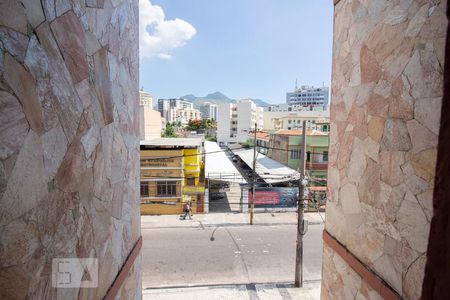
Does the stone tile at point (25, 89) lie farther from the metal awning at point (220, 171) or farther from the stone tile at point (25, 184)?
the metal awning at point (220, 171)

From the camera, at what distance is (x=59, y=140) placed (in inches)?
73.6

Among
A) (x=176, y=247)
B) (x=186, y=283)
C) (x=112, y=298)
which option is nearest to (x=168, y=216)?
(x=176, y=247)

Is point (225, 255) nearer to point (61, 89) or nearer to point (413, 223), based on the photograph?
point (413, 223)

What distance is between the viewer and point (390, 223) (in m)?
2.78

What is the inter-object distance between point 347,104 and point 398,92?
1026mm

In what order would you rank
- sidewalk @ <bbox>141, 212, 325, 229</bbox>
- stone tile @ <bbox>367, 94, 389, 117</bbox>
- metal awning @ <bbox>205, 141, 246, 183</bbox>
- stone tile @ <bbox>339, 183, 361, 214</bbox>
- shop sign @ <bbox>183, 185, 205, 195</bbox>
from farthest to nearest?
metal awning @ <bbox>205, 141, 246, 183</bbox> < shop sign @ <bbox>183, 185, 205, 195</bbox> < sidewalk @ <bbox>141, 212, 325, 229</bbox> < stone tile @ <bbox>339, 183, 361, 214</bbox> < stone tile @ <bbox>367, 94, 389, 117</bbox>

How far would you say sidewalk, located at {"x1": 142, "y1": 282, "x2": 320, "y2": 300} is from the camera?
8.52 meters

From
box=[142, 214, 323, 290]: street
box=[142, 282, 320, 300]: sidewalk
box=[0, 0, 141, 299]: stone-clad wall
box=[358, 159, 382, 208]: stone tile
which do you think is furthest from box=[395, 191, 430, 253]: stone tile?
box=[142, 214, 323, 290]: street

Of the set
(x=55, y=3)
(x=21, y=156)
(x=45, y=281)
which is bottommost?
(x=45, y=281)

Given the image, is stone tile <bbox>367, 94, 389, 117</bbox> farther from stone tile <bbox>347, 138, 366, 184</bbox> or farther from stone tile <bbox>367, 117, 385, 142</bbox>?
stone tile <bbox>347, 138, 366, 184</bbox>

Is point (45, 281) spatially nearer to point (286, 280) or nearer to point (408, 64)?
point (408, 64)

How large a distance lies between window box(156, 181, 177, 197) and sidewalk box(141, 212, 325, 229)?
61.2 inches

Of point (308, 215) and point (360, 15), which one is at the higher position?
point (360, 15)

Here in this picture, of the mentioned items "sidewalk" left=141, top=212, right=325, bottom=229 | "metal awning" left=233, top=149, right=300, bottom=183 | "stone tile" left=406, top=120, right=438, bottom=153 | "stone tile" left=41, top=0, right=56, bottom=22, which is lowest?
"sidewalk" left=141, top=212, right=325, bottom=229
